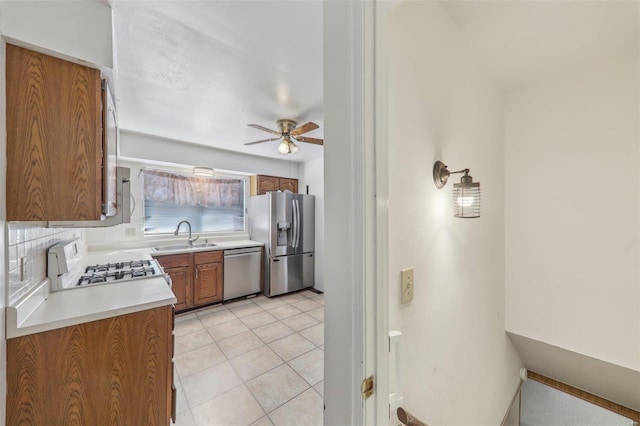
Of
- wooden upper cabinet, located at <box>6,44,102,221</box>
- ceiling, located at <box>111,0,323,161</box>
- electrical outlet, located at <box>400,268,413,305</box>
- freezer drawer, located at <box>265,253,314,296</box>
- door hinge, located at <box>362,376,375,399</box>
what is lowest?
freezer drawer, located at <box>265,253,314,296</box>

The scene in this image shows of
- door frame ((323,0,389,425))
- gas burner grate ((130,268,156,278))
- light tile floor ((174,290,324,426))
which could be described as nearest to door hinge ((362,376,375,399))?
door frame ((323,0,389,425))

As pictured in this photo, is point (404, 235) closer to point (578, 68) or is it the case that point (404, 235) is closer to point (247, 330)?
point (578, 68)

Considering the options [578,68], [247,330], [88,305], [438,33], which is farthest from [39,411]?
A: [578,68]

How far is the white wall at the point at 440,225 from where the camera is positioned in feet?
2.81

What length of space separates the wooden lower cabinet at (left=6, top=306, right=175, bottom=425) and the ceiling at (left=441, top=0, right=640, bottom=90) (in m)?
2.28

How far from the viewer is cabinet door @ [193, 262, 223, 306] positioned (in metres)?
3.40

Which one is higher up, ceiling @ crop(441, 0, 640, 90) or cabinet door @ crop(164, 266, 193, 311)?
ceiling @ crop(441, 0, 640, 90)

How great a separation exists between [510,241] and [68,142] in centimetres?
286

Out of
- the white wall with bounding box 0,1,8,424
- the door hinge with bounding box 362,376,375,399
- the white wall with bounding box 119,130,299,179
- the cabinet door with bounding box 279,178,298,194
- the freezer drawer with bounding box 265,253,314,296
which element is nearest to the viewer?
the door hinge with bounding box 362,376,375,399

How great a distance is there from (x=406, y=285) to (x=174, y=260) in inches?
130

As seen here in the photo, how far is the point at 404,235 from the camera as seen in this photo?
0.87 meters

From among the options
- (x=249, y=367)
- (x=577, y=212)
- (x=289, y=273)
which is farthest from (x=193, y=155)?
(x=577, y=212)

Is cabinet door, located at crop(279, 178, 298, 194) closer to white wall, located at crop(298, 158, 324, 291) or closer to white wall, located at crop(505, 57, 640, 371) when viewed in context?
white wall, located at crop(298, 158, 324, 291)

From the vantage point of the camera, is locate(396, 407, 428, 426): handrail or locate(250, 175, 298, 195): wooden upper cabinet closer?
locate(396, 407, 428, 426): handrail
